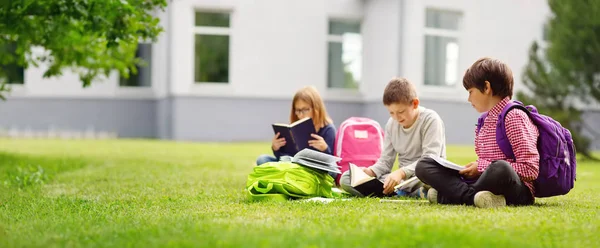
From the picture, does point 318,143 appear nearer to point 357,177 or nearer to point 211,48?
point 357,177

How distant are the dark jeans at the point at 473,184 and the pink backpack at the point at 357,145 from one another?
138cm

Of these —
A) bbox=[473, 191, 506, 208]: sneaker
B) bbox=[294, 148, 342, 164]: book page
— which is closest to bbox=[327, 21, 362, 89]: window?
bbox=[294, 148, 342, 164]: book page

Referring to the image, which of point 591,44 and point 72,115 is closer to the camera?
point 591,44

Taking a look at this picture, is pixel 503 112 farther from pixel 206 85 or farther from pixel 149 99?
pixel 149 99

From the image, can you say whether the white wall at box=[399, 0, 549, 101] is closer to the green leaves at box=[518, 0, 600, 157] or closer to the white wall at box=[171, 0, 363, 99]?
the white wall at box=[171, 0, 363, 99]

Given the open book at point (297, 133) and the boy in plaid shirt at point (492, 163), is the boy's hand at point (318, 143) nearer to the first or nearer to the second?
the open book at point (297, 133)

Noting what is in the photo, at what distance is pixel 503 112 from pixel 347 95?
A: 13038 mm

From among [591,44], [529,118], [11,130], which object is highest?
[591,44]

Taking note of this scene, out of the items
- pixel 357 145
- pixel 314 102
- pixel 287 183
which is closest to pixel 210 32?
pixel 314 102

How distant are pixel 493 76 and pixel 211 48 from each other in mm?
12637

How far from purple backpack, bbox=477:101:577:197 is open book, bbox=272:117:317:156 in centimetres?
170

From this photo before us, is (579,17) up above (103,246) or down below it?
above

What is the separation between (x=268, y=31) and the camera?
16250mm

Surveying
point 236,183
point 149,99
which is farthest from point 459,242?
point 149,99
